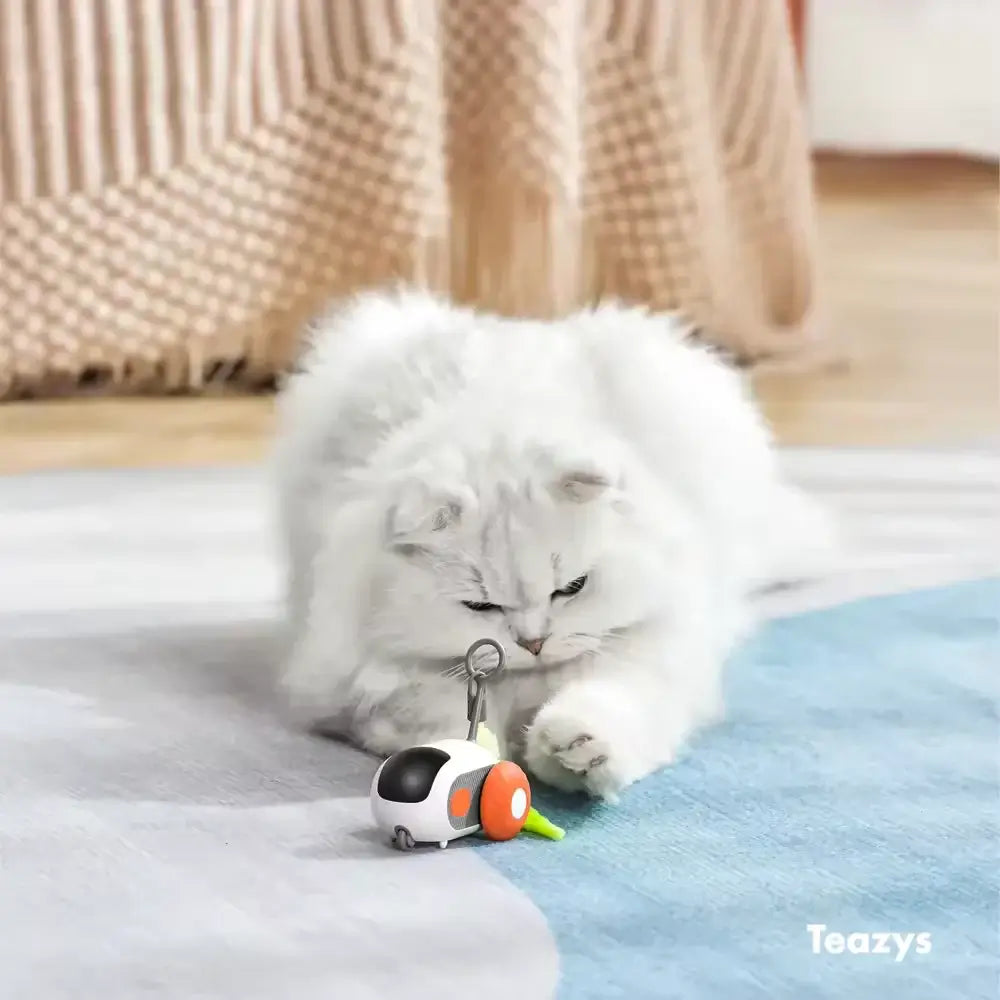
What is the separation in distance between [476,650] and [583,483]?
0.50 ft

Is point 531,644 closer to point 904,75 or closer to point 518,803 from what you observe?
point 518,803

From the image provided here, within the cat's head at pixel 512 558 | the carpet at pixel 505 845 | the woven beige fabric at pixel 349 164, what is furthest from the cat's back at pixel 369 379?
the woven beige fabric at pixel 349 164

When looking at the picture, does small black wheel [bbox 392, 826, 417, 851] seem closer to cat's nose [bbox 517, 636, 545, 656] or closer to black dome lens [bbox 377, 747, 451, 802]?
black dome lens [bbox 377, 747, 451, 802]

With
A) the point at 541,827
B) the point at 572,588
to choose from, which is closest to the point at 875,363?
the point at 572,588

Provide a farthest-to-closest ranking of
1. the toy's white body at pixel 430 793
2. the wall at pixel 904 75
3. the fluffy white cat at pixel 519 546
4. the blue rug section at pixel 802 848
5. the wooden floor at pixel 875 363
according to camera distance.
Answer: the wall at pixel 904 75
the wooden floor at pixel 875 363
the fluffy white cat at pixel 519 546
the toy's white body at pixel 430 793
the blue rug section at pixel 802 848

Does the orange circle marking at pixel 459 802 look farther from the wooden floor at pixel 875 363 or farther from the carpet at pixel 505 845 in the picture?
the wooden floor at pixel 875 363

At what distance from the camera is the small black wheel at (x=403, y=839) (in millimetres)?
1019

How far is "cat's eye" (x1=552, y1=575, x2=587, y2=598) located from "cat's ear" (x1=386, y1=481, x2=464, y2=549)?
0.10m

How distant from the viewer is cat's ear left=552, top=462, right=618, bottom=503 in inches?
43.4

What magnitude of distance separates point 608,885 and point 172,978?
29 centimetres

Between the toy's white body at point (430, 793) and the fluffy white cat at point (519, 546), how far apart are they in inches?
3.8

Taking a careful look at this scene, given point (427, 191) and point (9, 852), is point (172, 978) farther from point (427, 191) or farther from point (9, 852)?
point (427, 191)

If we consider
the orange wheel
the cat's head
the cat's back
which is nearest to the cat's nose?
the cat's head

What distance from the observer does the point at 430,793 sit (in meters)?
1.00
